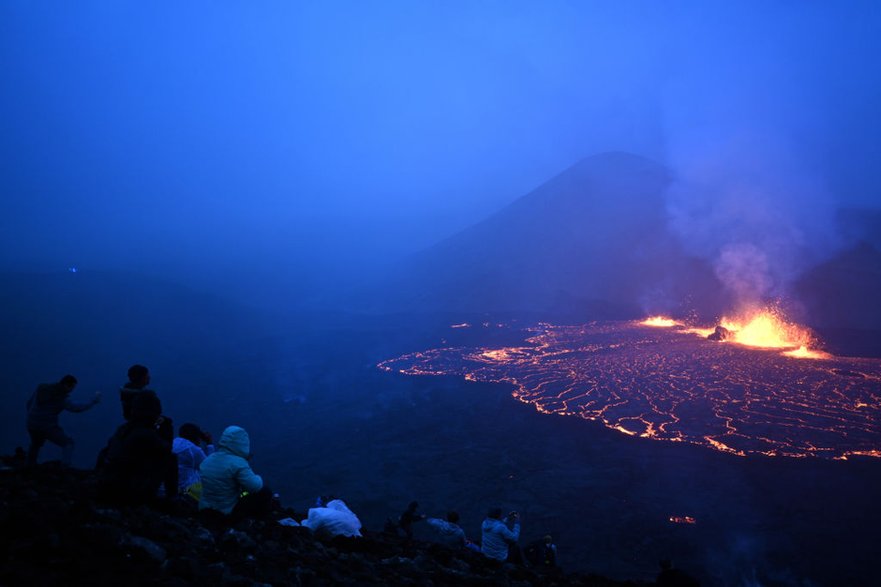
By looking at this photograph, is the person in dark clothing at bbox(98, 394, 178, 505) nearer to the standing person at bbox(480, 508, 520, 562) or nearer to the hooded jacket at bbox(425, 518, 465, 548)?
the hooded jacket at bbox(425, 518, 465, 548)

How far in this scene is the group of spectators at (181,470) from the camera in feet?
17.7

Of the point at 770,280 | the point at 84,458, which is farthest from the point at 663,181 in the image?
the point at 84,458

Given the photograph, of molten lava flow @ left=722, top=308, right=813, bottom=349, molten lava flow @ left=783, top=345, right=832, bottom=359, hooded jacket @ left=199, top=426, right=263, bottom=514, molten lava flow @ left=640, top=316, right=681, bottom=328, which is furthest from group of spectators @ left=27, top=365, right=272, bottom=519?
molten lava flow @ left=640, top=316, right=681, bottom=328

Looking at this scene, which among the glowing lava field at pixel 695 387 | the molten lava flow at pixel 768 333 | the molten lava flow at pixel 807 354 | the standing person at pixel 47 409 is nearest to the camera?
the standing person at pixel 47 409

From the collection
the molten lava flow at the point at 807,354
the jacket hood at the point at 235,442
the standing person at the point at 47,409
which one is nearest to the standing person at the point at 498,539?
the jacket hood at the point at 235,442

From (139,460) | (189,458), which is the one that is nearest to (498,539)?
(189,458)

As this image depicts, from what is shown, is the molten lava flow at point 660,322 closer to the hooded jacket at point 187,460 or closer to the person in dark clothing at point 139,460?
the hooded jacket at point 187,460

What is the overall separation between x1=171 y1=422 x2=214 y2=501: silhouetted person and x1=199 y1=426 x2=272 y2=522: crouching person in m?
1.41

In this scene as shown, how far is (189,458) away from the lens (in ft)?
25.7

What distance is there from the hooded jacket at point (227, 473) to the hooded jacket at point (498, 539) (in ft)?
14.1

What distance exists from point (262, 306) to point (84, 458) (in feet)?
238

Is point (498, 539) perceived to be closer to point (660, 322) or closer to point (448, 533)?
point (448, 533)

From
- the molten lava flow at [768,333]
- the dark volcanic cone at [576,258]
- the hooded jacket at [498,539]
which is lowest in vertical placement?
the hooded jacket at [498,539]

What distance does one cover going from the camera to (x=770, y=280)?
185 ft
